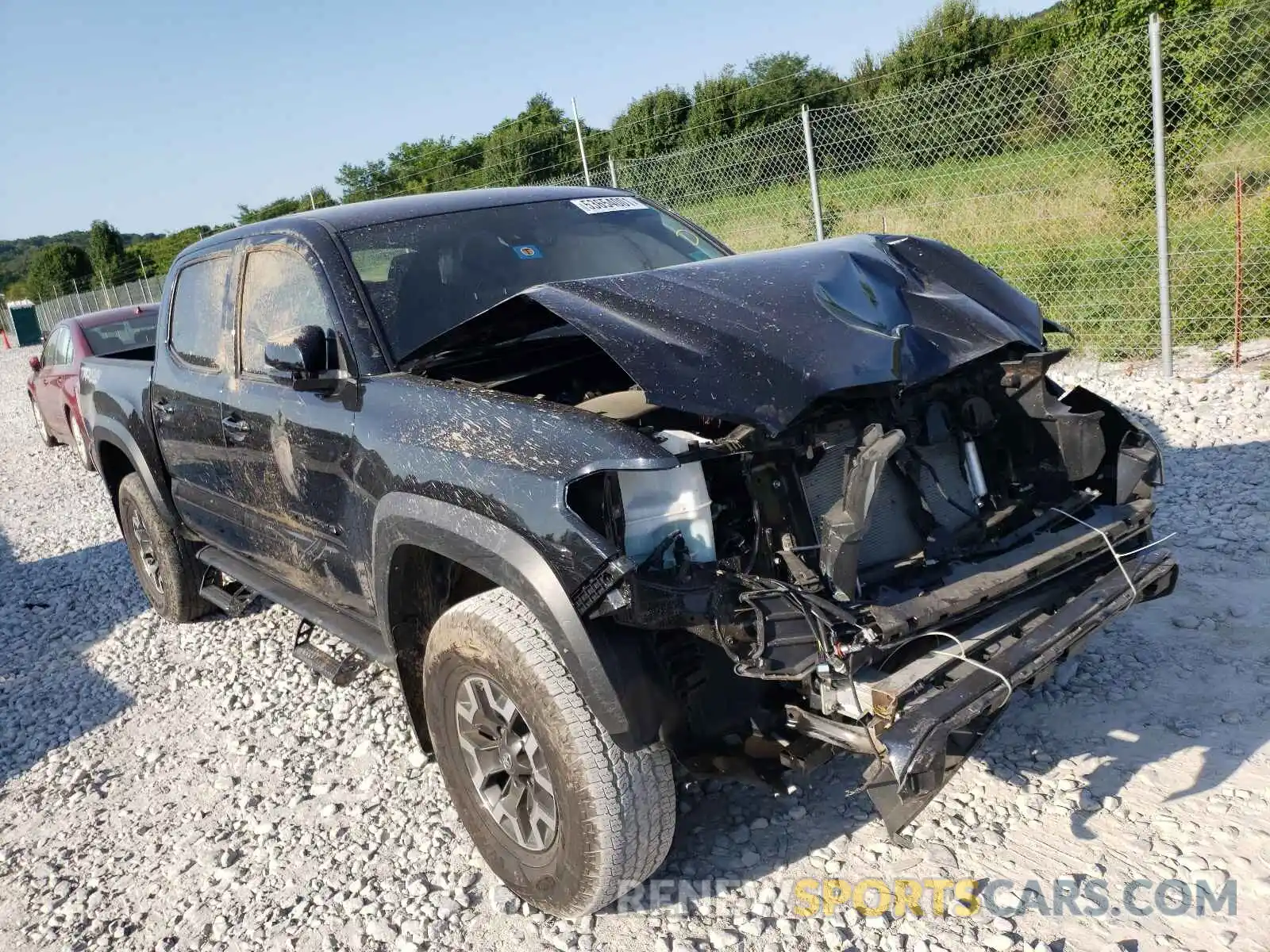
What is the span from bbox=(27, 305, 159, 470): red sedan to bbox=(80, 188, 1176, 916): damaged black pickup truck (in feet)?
21.8

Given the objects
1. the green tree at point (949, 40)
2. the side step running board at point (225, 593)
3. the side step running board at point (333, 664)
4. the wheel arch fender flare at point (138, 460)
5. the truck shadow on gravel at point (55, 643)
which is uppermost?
the green tree at point (949, 40)

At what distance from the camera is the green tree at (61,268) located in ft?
157

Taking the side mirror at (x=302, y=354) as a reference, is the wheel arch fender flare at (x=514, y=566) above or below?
below

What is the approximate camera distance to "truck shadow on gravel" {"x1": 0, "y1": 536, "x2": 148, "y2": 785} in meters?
4.40

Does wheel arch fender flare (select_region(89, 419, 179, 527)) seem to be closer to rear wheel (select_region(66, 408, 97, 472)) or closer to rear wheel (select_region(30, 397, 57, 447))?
rear wheel (select_region(66, 408, 97, 472))

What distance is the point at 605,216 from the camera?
4.02 meters

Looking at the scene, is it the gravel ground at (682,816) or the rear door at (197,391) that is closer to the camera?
the gravel ground at (682,816)

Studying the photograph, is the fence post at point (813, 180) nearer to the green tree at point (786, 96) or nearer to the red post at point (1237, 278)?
the red post at point (1237, 278)

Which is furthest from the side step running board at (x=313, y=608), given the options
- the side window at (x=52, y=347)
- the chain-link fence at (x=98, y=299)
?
the chain-link fence at (x=98, y=299)

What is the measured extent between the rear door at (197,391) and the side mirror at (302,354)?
0.93 m

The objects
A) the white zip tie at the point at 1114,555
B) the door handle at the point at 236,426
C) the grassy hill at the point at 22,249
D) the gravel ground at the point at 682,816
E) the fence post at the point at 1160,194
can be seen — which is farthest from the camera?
the grassy hill at the point at 22,249

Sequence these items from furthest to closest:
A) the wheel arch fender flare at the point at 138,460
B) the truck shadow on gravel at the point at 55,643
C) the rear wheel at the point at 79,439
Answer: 1. the rear wheel at the point at 79,439
2. the wheel arch fender flare at the point at 138,460
3. the truck shadow on gravel at the point at 55,643

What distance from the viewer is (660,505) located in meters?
2.27

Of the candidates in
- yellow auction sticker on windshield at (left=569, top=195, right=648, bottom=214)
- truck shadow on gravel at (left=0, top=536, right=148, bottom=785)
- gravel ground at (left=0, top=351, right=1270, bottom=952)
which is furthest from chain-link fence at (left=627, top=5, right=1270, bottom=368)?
truck shadow on gravel at (left=0, top=536, right=148, bottom=785)
